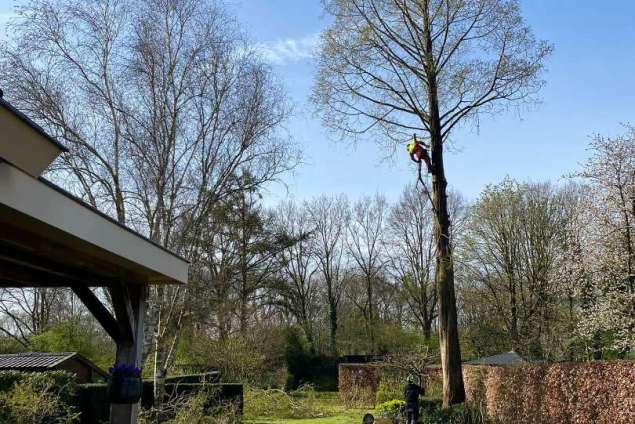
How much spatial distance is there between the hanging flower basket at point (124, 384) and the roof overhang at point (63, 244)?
923 millimetres

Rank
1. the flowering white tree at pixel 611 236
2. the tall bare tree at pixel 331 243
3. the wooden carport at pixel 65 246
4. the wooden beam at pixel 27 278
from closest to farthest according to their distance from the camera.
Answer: the wooden carport at pixel 65 246 < the wooden beam at pixel 27 278 < the flowering white tree at pixel 611 236 < the tall bare tree at pixel 331 243

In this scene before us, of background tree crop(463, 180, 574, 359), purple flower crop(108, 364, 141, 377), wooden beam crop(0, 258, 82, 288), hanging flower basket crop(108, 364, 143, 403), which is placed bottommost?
hanging flower basket crop(108, 364, 143, 403)

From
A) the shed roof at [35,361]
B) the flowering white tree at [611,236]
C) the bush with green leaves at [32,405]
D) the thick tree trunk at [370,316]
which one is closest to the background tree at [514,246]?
the flowering white tree at [611,236]

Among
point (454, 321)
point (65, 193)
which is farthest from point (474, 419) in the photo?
point (65, 193)

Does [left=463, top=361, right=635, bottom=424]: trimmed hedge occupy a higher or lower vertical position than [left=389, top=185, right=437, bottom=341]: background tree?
lower

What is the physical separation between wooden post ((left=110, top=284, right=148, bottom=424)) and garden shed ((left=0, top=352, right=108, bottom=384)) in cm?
935

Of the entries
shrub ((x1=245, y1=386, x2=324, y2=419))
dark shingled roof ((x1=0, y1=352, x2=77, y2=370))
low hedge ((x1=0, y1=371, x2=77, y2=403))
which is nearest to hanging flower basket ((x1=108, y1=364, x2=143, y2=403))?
low hedge ((x1=0, y1=371, x2=77, y2=403))

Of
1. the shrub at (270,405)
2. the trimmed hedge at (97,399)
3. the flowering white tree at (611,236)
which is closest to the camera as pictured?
the trimmed hedge at (97,399)

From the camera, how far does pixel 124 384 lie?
5.98m

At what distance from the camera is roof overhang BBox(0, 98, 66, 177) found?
2754 millimetres

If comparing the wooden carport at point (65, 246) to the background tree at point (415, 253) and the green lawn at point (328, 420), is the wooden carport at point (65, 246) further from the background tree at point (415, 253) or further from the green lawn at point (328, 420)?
the background tree at point (415, 253)

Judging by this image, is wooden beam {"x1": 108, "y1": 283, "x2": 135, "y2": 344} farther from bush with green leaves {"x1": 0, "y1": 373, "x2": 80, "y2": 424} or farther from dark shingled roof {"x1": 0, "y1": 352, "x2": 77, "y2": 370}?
dark shingled roof {"x1": 0, "y1": 352, "x2": 77, "y2": 370}

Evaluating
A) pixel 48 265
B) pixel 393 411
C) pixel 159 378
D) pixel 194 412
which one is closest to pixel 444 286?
pixel 393 411

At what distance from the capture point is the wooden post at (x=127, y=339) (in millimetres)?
6102
